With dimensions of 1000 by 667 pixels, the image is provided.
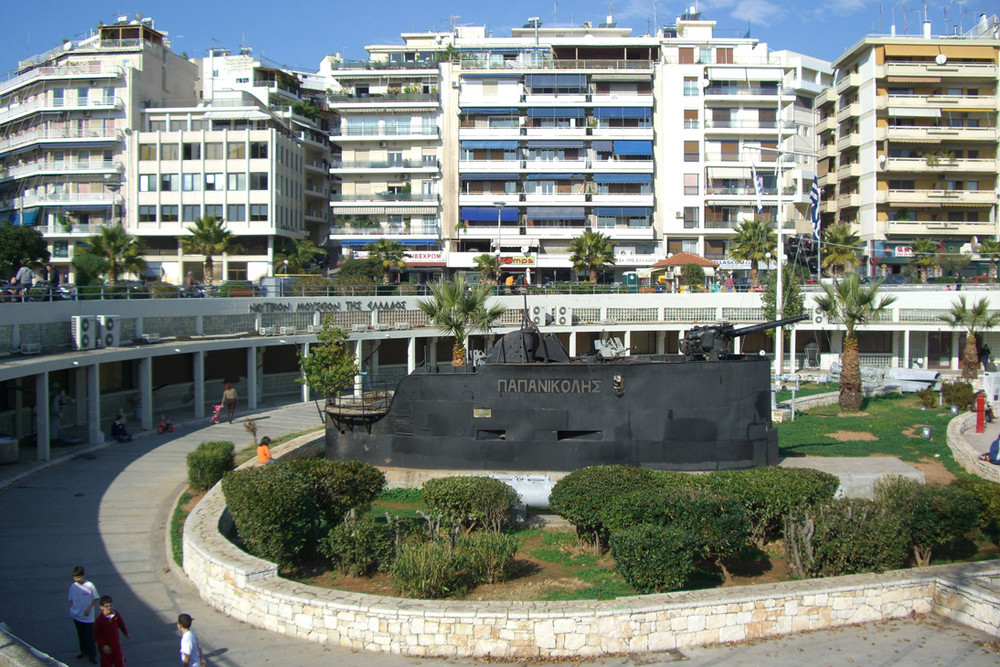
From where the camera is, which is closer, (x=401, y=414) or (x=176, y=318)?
(x=401, y=414)

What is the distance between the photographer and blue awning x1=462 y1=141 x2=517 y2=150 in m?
55.5

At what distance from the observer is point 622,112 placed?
182ft

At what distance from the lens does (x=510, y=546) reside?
1230cm

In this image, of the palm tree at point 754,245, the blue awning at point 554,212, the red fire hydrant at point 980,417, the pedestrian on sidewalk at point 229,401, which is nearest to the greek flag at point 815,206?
the palm tree at point 754,245

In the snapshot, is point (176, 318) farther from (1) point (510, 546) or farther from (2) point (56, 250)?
(2) point (56, 250)

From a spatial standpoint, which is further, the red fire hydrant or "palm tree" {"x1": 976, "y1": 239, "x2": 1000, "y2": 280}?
"palm tree" {"x1": 976, "y1": 239, "x2": 1000, "y2": 280}

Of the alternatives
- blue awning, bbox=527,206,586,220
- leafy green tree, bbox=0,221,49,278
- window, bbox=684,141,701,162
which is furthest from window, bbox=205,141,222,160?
window, bbox=684,141,701,162

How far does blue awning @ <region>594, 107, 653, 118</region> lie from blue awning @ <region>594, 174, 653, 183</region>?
167 inches

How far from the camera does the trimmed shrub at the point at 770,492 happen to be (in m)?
13.6

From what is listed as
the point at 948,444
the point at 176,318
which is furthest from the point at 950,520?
the point at 176,318

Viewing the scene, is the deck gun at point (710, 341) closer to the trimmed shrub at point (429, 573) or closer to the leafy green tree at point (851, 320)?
the trimmed shrub at point (429, 573)

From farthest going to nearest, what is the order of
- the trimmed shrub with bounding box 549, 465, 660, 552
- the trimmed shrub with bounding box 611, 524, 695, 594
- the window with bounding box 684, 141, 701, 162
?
the window with bounding box 684, 141, 701, 162
the trimmed shrub with bounding box 549, 465, 660, 552
the trimmed shrub with bounding box 611, 524, 695, 594

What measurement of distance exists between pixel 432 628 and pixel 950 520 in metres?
8.73

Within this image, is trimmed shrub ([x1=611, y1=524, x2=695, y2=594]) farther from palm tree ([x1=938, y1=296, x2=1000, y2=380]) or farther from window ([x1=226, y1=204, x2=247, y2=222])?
window ([x1=226, y1=204, x2=247, y2=222])
